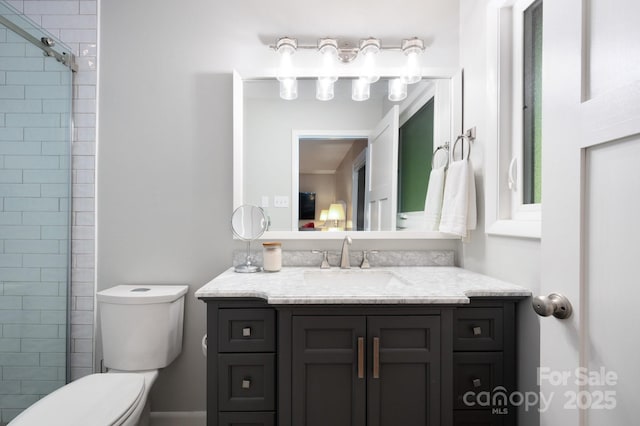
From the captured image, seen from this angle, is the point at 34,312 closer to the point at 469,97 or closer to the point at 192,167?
the point at 192,167

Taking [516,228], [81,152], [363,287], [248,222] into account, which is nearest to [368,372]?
[363,287]

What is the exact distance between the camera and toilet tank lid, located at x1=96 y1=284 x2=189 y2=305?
1488mm

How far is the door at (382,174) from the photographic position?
1728 millimetres

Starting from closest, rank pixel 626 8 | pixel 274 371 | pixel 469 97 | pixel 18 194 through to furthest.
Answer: pixel 626 8 < pixel 274 371 < pixel 18 194 < pixel 469 97

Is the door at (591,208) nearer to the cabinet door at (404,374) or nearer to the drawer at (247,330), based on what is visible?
the cabinet door at (404,374)

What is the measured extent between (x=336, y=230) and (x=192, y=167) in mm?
875

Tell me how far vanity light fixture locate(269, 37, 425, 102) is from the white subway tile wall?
103 centimetres

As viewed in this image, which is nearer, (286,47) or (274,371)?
(274,371)

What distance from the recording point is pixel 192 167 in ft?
5.67

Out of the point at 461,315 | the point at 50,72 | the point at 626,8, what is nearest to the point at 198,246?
the point at 50,72

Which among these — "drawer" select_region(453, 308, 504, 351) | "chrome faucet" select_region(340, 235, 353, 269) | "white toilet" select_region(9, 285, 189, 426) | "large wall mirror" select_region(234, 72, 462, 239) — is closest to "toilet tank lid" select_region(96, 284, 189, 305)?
"white toilet" select_region(9, 285, 189, 426)

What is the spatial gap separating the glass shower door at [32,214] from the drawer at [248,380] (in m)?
1.14

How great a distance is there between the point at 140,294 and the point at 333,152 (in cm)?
122

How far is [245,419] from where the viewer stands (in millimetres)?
1184
